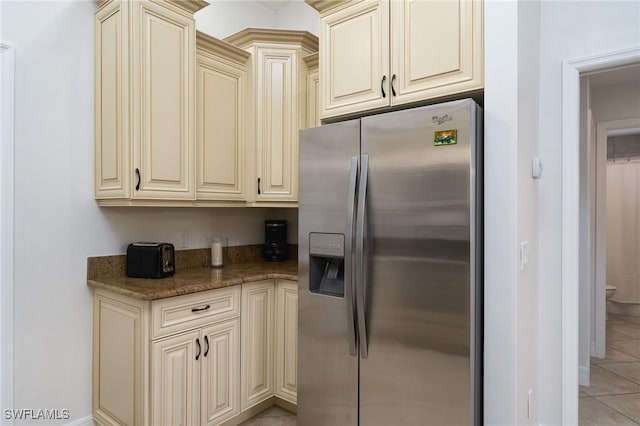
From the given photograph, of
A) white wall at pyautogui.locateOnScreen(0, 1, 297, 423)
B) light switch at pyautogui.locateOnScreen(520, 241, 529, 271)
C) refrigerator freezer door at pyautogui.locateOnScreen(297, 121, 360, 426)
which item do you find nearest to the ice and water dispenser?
refrigerator freezer door at pyautogui.locateOnScreen(297, 121, 360, 426)

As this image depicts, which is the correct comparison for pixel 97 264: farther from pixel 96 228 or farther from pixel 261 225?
pixel 261 225

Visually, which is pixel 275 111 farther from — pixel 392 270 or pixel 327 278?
pixel 392 270

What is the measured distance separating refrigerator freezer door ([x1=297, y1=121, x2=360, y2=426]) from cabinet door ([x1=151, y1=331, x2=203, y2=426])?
58 cm

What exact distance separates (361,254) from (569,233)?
1205 mm

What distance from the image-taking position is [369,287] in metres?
1.83

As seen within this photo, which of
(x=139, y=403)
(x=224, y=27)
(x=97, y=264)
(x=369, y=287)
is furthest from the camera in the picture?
(x=224, y=27)

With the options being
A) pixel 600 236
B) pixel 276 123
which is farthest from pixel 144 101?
pixel 600 236

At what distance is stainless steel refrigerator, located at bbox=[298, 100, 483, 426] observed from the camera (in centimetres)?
160

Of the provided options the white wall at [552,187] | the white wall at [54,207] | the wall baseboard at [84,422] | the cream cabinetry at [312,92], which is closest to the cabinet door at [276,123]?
the cream cabinetry at [312,92]

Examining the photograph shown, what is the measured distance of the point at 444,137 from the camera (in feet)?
5.34

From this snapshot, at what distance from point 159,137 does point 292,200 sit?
0.99 m

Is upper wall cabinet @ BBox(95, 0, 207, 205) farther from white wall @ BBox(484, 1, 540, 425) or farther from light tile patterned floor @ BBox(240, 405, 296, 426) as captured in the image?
white wall @ BBox(484, 1, 540, 425)

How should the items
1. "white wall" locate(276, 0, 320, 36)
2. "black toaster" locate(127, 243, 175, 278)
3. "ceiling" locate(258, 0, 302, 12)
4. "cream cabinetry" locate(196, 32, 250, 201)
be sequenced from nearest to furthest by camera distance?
"black toaster" locate(127, 243, 175, 278) < "cream cabinetry" locate(196, 32, 250, 201) < "white wall" locate(276, 0, 320, 36) < "ceiling" locate(258, 0, 302, 12)

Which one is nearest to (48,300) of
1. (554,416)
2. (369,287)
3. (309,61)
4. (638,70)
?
(369,287)
